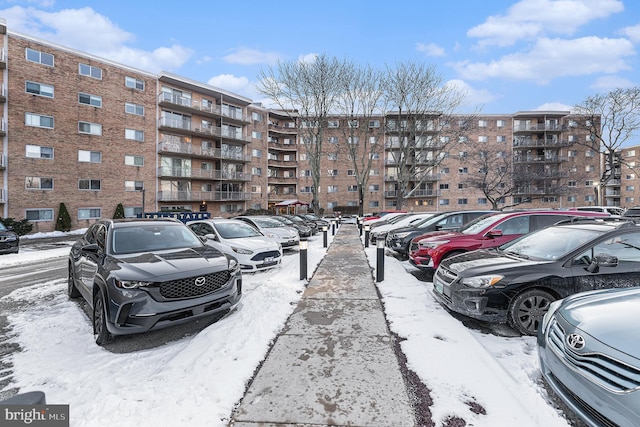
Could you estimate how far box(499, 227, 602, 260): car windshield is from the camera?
4.23 meters

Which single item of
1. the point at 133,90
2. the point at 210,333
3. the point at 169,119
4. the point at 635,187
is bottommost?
the point at 210,333

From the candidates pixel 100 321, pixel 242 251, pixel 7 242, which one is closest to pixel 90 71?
pixel 7 242

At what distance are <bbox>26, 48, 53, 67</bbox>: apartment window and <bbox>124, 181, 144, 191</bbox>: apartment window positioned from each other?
10.1m

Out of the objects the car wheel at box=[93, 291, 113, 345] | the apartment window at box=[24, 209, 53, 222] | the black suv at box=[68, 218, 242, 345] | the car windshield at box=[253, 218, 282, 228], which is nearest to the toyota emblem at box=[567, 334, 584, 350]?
the black suv at box=[68, 218, 242, 345]

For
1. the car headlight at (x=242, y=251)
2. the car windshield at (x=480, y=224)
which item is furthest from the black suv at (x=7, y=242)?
the car windshield at (x=480, y=224)

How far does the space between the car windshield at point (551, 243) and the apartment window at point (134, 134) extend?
3080 centimetres

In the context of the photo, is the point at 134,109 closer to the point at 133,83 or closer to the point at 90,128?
the point at 133,83

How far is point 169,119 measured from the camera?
29203 millimetres

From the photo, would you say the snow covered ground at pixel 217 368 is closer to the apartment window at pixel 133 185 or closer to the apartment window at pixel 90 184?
the apartment window at pixel 90 184

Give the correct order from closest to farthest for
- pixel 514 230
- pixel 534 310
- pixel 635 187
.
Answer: pixel 534 310, pixel 514 230, pixel 635 187

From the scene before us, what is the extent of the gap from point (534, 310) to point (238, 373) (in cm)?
376

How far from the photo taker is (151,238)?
5.05 m

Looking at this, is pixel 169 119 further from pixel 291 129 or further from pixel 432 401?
pixel 432 401

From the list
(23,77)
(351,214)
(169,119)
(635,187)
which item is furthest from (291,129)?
(635,187)
